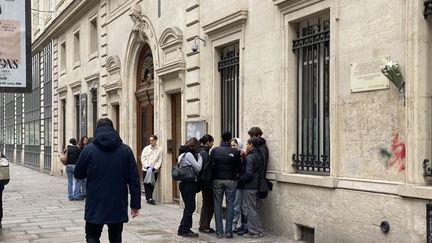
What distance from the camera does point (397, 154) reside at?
23.2ft

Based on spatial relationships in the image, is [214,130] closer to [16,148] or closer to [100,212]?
[100,212]

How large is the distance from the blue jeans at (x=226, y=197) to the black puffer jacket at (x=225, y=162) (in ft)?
0.31

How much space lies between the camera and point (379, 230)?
7.26 metres

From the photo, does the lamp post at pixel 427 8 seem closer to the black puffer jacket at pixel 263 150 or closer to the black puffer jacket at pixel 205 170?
the black puffer jacket at pixel 263 150

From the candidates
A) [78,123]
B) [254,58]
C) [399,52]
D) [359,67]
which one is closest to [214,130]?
[254,58]

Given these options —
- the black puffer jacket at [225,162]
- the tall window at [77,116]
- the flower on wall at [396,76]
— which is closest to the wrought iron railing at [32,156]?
the tall window at [77,116]

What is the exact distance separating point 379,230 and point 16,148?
1460 inches

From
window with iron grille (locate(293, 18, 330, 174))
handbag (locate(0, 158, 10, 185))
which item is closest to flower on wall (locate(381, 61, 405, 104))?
window with iron grille (locate(293, 18, 330, 174))

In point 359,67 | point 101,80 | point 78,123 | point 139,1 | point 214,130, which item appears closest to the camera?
point 359,67

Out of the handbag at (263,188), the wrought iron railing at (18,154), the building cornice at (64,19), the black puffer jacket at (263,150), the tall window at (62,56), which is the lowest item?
the wrought iron railing at (18,154)

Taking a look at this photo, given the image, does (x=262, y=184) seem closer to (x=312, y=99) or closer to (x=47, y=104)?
(x=312, y=99)

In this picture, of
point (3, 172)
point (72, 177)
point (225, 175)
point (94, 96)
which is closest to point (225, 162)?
point (225, 175)

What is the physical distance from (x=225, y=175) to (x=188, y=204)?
0.79 m

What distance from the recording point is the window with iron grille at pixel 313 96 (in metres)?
8.73
